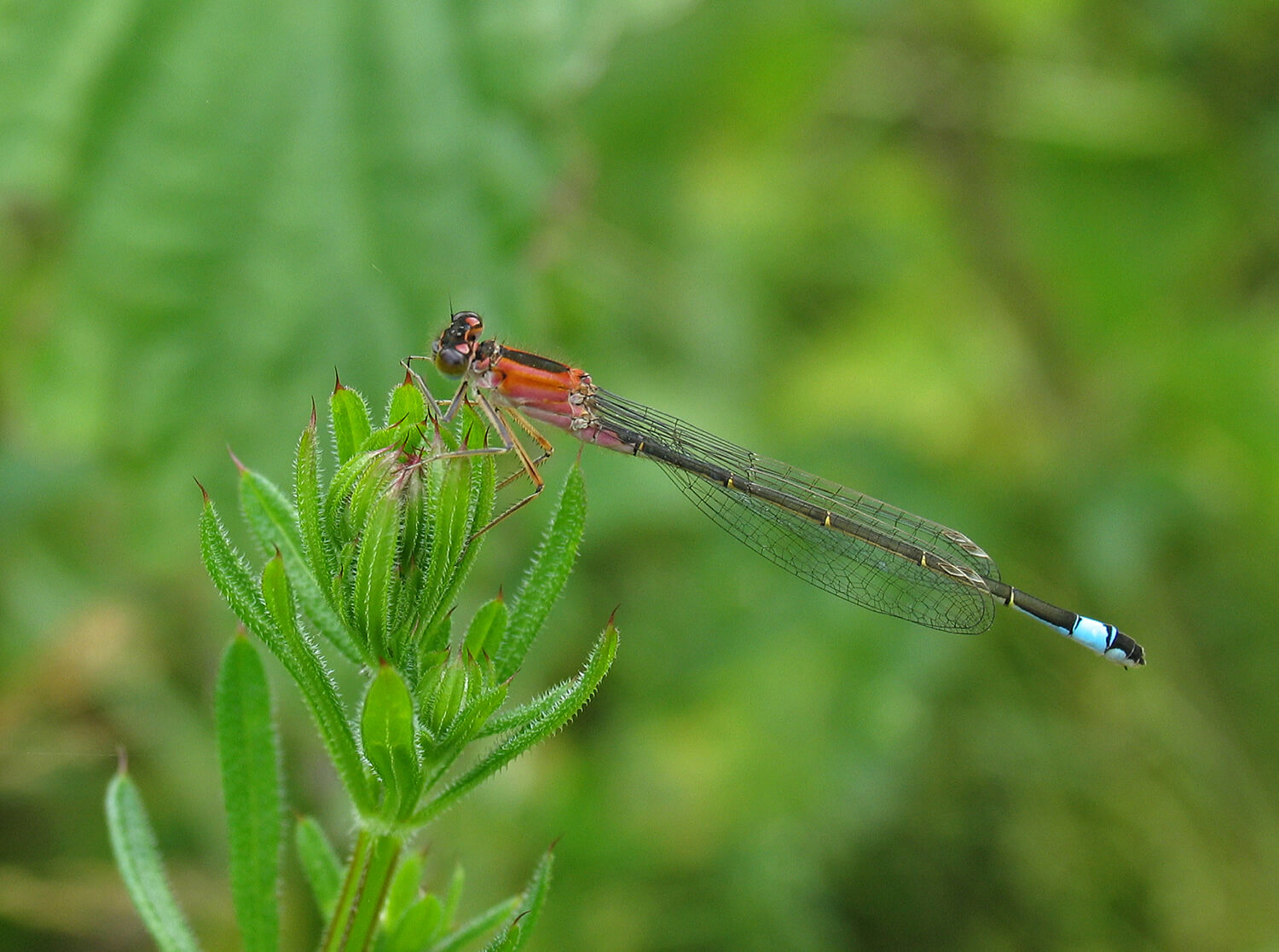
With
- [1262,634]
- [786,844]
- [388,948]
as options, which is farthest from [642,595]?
[388,948]

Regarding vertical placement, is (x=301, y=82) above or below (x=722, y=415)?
below

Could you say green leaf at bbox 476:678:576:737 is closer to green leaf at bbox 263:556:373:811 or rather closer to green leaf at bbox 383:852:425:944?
green leaf at bbox 263:556:373:811

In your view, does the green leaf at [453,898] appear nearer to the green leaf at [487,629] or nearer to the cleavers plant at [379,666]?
the cleavers plant at [379,666]

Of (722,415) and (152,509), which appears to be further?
(722,415)

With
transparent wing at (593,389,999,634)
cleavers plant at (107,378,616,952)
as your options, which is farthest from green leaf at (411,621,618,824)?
transparent wing at (593,389,999,634)

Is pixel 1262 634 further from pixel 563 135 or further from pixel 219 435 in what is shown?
pixel 219 435

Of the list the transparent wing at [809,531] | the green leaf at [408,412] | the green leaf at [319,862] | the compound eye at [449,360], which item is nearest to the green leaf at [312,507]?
the green leaf at [408,412]
